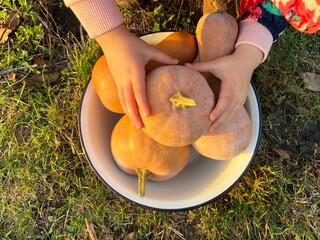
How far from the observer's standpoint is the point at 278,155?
1253 millimetres

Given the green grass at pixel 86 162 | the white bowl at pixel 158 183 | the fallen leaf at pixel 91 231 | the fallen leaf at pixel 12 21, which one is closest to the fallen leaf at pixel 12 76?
the green grass at pixel 86 162

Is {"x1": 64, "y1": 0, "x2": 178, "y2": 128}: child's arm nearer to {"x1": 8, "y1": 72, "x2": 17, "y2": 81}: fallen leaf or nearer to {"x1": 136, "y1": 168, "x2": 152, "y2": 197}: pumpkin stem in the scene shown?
{"x1": 136, "y1": 168, "x2": 152, "y2": 197}: pumpkin stem

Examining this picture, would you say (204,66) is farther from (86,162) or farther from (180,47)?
(86,162)

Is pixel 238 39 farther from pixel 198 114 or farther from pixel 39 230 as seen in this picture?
pixel 39 230

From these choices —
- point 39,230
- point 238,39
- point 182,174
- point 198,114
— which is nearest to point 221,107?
point 198,114

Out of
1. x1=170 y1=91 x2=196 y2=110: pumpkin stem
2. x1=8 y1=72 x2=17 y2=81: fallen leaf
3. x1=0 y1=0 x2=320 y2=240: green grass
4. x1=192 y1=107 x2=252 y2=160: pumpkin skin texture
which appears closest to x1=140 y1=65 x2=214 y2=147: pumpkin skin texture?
Answer: x1=170 y1=91 x2=196 y2=110: pumpkin stem

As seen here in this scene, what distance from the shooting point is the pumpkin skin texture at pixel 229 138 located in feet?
3.03

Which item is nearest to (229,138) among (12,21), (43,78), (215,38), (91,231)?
(215,38)

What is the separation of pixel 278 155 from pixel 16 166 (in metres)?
0.75

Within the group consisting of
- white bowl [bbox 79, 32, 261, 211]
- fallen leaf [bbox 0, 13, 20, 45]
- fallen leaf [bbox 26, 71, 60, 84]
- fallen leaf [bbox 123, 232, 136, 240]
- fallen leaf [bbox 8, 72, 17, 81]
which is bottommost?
fallen leaf [bbox 123, 232, 136, 240]

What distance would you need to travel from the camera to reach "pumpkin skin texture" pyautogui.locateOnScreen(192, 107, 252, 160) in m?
0.92

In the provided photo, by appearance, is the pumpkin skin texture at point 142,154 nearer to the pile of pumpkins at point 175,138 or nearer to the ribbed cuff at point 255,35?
the pile of pumpkins at point 175,138

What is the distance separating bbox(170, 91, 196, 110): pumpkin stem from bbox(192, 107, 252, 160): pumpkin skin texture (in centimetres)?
15

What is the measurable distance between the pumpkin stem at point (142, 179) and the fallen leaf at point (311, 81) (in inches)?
24.1
